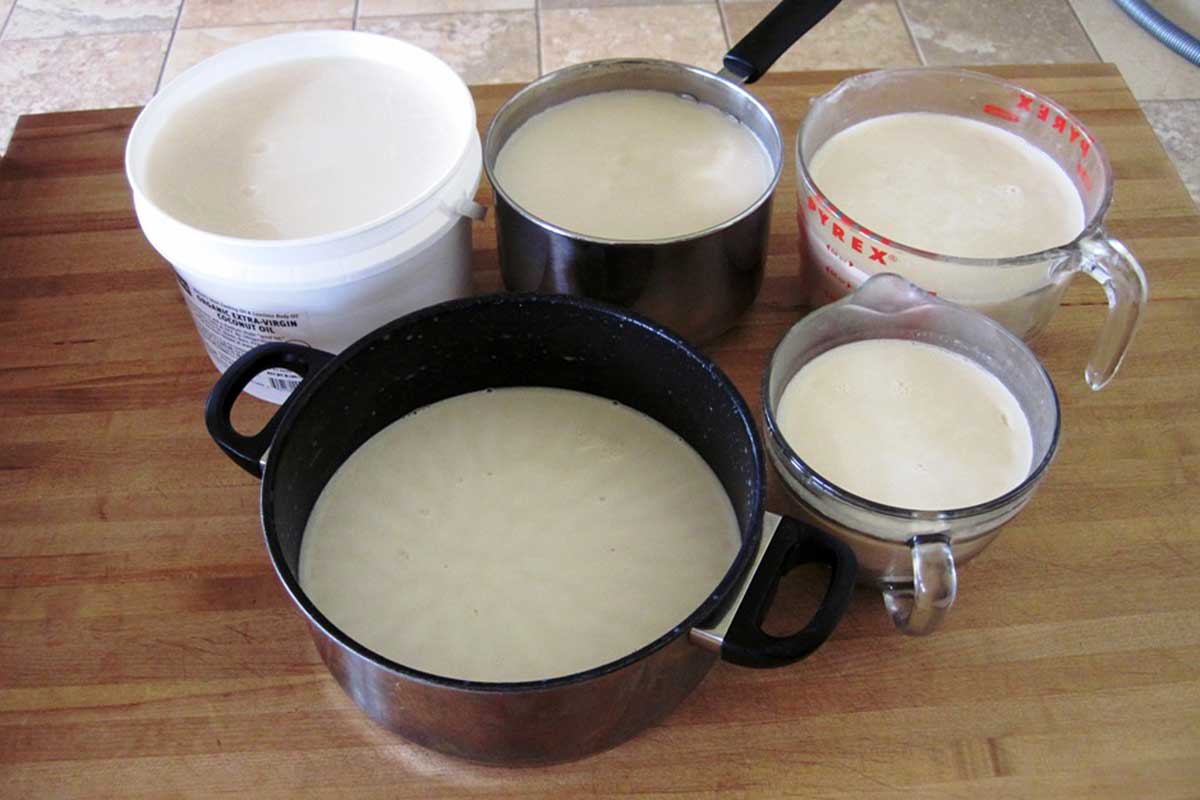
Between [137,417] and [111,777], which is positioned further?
[137,417]

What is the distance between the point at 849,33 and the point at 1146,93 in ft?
1.34

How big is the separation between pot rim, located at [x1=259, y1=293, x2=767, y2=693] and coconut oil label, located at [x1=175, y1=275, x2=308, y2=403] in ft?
0.20

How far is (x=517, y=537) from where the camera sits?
0.59m

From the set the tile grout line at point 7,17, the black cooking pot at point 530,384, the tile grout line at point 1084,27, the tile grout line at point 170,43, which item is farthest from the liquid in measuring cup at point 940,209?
the tile grout line at point 7,17

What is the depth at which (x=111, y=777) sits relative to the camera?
0.54m

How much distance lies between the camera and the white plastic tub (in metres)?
0.58

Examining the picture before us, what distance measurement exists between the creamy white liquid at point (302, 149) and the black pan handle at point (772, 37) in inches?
7.1

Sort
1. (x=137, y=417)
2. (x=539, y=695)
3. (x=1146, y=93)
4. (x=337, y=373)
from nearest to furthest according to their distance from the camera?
(x=539, y=695) < (x=337, y=373) < (x=137, y=417) < (x=1146, y=93)

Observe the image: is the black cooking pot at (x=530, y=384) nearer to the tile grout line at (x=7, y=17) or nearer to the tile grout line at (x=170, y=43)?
the tile grout line at (x=170, y=43)

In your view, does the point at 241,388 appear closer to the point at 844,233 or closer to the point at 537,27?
the point at 844,233

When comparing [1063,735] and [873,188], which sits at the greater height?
[873,188]

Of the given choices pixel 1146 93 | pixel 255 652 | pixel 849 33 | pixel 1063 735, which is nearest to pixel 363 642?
pixel 255 652

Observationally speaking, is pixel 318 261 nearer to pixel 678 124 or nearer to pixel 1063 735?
pixel 678 124

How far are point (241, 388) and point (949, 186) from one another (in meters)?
0.42
